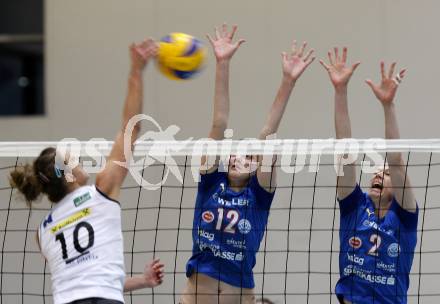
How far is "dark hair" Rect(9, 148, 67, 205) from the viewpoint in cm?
379

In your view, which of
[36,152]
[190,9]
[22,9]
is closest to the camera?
[36,152]

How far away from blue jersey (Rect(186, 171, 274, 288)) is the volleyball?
70cm

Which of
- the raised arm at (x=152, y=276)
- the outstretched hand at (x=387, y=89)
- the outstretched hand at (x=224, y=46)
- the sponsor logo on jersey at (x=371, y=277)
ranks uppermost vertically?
the outstretched hand at (x=224, y=46)

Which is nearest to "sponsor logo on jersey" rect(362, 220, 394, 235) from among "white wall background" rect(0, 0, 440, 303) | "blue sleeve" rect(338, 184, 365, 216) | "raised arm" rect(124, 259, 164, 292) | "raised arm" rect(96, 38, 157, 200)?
"blue sleeve" rect(338, 184, 365, 216)

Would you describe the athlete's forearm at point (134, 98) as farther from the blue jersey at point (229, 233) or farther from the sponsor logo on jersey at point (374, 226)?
the sponsor logo on jersey at point (374, 226)

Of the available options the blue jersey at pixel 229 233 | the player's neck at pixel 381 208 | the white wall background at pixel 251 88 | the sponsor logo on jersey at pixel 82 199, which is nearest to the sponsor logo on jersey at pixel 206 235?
the blue jersey at pixel 229 233

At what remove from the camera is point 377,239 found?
482 centimetres

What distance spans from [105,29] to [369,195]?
364cm

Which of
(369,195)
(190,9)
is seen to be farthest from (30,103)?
(369,195)

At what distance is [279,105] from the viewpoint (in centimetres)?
505

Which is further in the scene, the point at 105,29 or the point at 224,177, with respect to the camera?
the point at 105,29

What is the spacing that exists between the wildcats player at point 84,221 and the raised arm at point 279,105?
1.26 m

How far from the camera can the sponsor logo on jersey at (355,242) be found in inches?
191

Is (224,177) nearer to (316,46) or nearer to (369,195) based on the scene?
(369,195)
